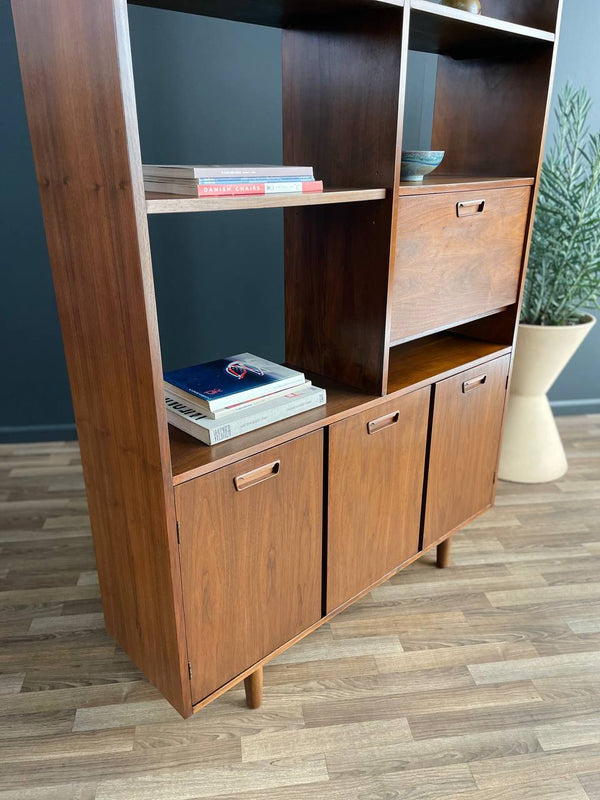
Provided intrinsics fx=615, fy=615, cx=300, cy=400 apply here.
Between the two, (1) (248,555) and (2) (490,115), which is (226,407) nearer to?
(1) (248,555)

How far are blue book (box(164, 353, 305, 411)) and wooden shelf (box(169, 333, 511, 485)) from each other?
0.08 m

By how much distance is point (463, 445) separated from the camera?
74.0 inches

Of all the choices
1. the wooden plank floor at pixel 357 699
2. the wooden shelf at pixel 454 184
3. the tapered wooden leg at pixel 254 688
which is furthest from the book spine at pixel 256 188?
the wooden plank floor at pixel 357 699

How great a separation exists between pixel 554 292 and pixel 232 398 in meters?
1.64

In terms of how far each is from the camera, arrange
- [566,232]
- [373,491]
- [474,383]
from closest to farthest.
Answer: [373,491]
[474,383]
[566,232]

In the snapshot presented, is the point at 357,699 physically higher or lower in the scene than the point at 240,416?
lower

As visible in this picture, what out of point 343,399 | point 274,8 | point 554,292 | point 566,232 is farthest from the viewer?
point 554,292

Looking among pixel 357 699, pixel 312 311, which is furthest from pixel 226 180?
pixel 357 699

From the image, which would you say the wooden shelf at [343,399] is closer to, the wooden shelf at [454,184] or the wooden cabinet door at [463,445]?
the wooden cabinet door at [463,445]

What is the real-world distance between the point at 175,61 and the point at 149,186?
144cm

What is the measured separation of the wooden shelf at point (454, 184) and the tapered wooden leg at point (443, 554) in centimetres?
109

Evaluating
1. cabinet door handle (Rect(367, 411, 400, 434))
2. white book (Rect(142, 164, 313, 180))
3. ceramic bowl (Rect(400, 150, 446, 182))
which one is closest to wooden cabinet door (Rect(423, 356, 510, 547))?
cabinet door handle (Rect(367, 411, 400, 434))

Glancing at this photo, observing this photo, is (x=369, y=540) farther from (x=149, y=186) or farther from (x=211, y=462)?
(x=149, y=186)

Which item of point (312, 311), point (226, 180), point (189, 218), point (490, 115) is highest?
point (490, 115)
